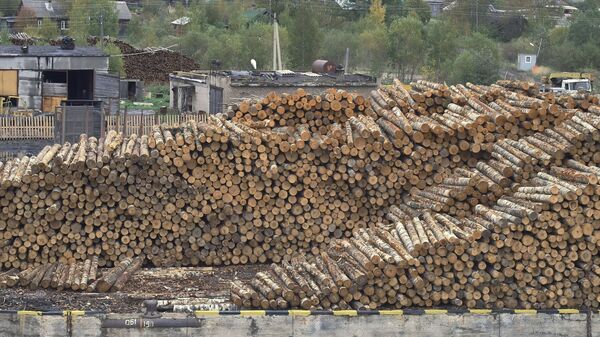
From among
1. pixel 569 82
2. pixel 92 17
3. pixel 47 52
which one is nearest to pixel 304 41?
pixel 92 17

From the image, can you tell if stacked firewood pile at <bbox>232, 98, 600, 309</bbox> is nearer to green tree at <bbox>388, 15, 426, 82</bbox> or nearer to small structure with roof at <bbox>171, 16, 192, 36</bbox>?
green tree at <bbox>388, 15, 426, 82</bbox>

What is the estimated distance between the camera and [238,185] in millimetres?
24438

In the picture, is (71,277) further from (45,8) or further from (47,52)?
(45,8)

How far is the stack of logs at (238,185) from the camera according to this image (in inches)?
945

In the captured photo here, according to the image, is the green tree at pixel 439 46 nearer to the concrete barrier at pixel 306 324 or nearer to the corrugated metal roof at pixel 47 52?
the corrugated metal roof at pixel 47 52

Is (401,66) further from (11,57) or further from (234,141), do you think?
(234,141)

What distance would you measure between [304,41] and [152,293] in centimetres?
5029

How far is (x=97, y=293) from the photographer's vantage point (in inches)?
887

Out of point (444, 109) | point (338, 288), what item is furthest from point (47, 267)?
point (444, 109)

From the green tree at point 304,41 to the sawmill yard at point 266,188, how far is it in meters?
45.7

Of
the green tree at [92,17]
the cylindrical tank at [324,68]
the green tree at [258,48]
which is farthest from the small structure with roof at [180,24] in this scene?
the cylindrical tank at [324,68]

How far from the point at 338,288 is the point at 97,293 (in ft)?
13.8

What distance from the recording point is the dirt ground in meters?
21.4

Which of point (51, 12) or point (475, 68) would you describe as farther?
point (51, 12)
